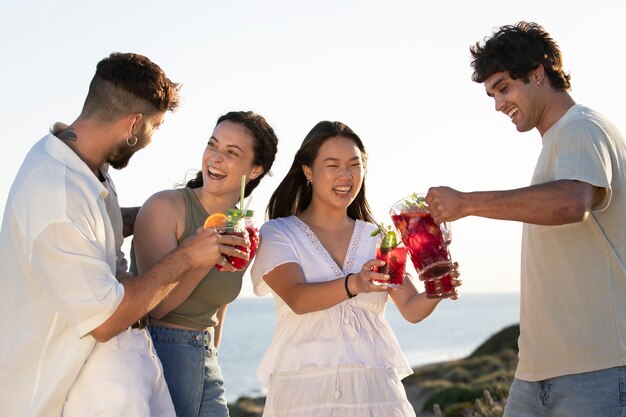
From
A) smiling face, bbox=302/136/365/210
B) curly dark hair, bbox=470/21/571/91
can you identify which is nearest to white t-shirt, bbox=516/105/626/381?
curly dark hair, bbox=470/21/571/91

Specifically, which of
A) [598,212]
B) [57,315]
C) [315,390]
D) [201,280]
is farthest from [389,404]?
[57,315]

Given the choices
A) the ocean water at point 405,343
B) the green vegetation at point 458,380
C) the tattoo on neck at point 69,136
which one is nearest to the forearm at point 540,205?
the tattoo on neck at point 69,136

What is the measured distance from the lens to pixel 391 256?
4777 mm

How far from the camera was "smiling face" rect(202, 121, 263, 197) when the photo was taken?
5160 mm

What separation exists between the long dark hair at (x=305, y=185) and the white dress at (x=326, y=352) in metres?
0.36

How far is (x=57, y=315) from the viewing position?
409 centimetres

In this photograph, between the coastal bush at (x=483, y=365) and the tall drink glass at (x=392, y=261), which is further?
the coastal bush at (x=483, y=365)

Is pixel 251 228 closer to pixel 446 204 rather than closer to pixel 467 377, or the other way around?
pixel 446 204

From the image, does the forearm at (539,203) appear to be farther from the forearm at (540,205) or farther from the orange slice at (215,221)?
the orange slice at (215,221)

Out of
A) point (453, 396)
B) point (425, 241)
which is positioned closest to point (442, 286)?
point (425, 241)

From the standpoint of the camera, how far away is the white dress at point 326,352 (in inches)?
199

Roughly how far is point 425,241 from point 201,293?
123 cm

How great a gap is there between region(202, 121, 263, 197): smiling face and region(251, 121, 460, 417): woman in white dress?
0.41 m

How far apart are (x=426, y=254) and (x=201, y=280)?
118 cm
